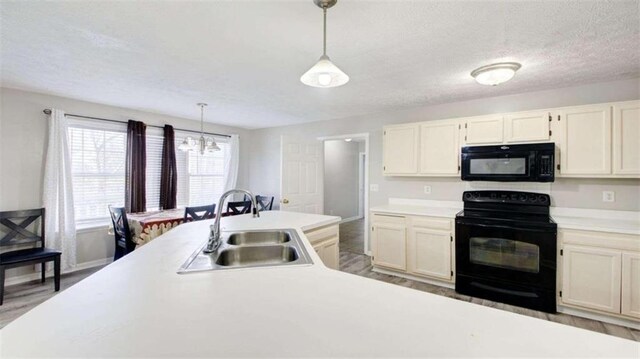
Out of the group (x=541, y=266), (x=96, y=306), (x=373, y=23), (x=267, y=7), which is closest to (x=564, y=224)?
(x=541, y=266)

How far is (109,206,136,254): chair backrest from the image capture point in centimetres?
319

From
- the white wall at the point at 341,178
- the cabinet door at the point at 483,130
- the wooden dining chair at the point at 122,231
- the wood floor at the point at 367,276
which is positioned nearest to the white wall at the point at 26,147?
the wood floor at the point at 367,276

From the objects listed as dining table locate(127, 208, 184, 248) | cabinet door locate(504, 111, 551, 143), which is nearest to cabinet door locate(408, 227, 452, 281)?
cabinet door locate(504, 111, 551, 143)

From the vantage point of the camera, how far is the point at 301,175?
4.37m

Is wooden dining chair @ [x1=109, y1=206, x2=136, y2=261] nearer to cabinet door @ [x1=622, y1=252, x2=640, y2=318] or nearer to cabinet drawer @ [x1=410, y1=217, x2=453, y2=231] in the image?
cabinet drawer @ [x1=410, y1=217, x2=453, y2=231]

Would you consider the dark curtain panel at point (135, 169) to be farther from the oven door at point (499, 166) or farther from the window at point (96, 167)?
the oven door at point (499, 166)

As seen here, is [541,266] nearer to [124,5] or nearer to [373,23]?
[373,23]

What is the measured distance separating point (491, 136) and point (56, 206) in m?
5.21

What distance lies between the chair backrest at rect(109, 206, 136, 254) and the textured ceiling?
1396mm

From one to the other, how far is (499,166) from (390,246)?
151 cm

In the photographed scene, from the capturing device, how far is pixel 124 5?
1580 millimetres

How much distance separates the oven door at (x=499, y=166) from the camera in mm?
2785

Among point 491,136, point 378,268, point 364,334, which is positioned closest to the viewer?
point 364,334

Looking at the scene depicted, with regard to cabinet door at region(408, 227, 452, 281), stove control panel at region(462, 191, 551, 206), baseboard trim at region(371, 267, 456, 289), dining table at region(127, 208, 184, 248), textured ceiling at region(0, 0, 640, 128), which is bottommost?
baseboard trim at region(371, 267, 456, 289)
